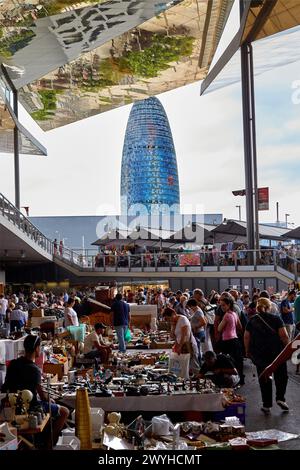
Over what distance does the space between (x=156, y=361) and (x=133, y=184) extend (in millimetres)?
83898

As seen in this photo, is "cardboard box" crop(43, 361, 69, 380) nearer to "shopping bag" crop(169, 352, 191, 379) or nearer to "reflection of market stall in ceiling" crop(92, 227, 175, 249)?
"shopping bag" crop(169, 352, 191, 379)

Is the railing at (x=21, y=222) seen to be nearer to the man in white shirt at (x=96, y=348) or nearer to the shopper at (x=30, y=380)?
the man in white shirt at (x=96, y=348)

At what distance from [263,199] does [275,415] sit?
22770 mm

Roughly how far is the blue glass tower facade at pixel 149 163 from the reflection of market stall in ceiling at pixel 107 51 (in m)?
45.2

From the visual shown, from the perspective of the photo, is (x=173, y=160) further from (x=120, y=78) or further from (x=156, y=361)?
(x=156, y=361)

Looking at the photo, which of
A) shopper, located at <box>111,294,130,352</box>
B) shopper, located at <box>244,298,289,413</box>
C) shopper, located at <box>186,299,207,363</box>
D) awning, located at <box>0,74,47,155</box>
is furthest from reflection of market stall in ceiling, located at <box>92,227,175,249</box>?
shopper, located at <box>244,298,289,413</box>

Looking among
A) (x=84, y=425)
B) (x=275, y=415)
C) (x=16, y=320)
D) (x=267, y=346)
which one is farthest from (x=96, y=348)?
(x=16, y=320)

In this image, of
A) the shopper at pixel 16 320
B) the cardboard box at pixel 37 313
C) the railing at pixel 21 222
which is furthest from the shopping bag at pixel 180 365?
the railing at pixel 21 222

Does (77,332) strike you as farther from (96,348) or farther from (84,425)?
(84,425)

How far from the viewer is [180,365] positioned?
9.17 meters

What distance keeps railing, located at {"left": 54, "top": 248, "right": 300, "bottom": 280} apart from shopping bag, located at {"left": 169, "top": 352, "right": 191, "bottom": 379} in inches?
616

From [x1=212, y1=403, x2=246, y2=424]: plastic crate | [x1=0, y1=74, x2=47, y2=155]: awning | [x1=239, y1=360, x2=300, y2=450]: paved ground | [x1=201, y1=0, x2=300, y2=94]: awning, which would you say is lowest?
[x1=239, y1=360, x2=300, y2=450]: paved ground

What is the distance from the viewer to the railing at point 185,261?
25344 mm

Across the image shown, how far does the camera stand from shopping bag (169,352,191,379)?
29.7 feet
